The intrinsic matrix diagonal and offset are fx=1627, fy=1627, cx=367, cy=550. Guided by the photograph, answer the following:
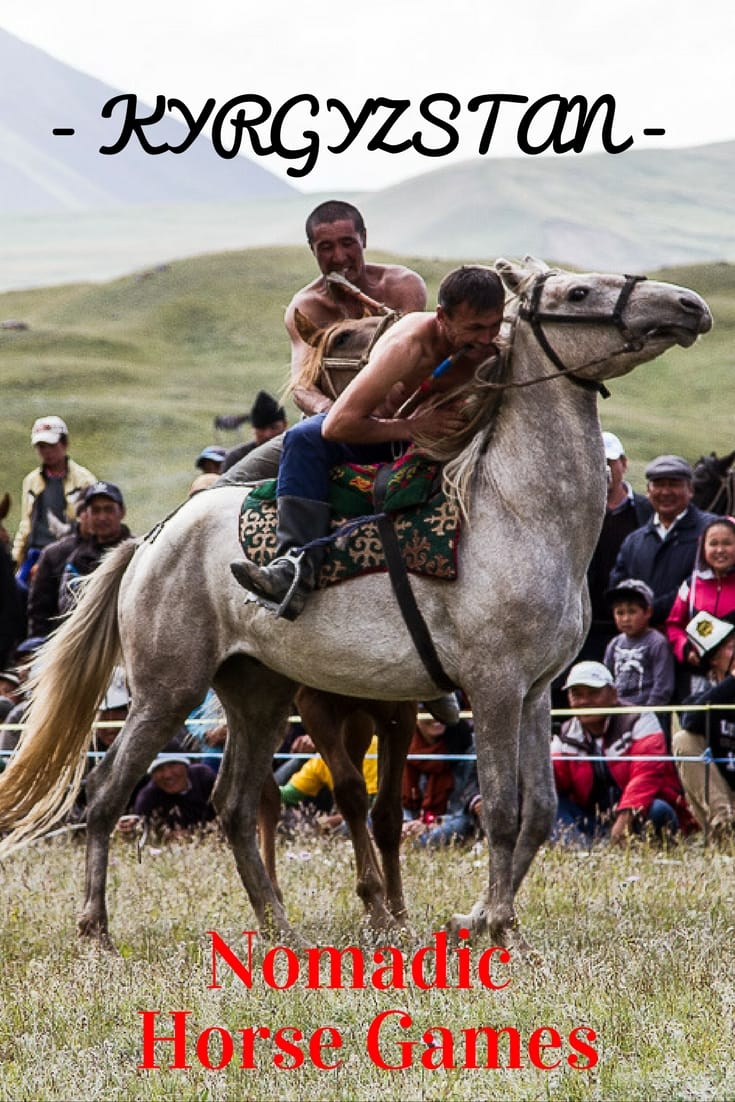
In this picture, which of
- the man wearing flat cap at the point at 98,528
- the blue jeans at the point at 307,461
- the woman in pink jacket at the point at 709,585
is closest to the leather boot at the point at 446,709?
the blue jeans at the point at 307,461

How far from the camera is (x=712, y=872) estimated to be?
29.2ft

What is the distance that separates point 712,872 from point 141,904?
3120mm

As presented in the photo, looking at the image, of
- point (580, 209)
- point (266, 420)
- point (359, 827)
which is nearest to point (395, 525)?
point (359, 827)

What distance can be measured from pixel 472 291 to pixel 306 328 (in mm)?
1299

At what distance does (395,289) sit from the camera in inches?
313

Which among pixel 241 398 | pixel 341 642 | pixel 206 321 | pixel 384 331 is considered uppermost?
pixel 206 321

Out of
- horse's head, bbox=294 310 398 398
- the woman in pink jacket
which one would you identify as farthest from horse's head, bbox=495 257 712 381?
the woman in pink jacket

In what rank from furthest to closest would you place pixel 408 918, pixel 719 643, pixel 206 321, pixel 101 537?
pixel 206 321
pixel 101 537
pixel 719 643
pixel 408 918

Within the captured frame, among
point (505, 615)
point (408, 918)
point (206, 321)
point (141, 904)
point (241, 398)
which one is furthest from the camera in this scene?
point (206, 321)

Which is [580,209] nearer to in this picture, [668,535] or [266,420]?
[266,420]

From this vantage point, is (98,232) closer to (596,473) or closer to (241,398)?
(241,398)

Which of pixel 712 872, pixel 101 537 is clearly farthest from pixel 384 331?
pixel 101 537

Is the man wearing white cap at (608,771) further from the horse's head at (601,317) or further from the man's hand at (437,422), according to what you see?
the horse's head at (601,317)

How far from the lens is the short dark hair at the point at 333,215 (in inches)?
303
